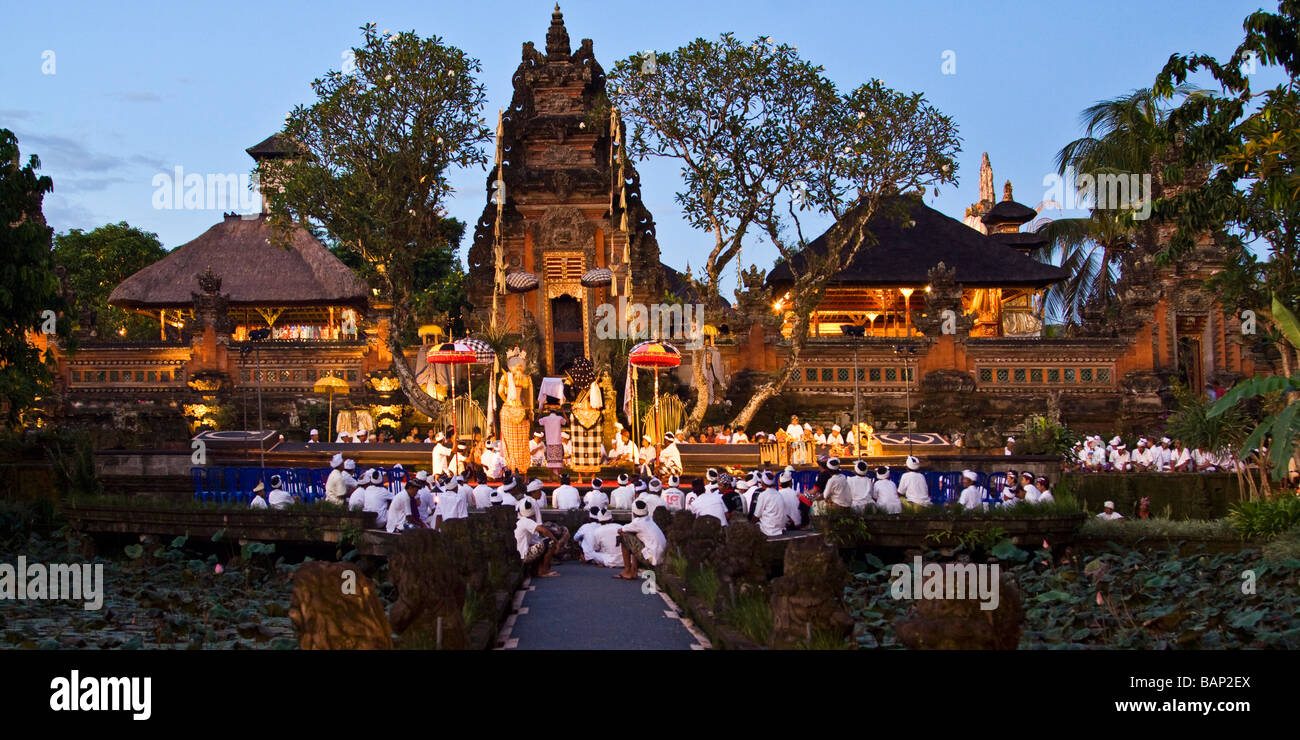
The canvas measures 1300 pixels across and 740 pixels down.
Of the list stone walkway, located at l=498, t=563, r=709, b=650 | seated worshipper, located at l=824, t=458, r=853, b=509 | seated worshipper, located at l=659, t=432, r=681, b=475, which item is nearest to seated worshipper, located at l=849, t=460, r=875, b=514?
seated worshipper, located at l=824, t=458, r=853, b=509

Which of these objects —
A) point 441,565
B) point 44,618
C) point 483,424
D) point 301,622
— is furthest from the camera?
point 483,424

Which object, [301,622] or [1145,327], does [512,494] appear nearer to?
[301,622]

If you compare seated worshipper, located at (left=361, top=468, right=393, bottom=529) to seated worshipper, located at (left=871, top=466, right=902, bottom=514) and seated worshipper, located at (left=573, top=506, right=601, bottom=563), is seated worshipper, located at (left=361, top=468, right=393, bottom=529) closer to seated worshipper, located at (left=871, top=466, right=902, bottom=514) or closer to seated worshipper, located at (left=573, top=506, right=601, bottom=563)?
seated worshipper, located at (left=573, top=506, right=601, bottom=563)

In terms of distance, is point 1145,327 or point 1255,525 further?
point 1145,327

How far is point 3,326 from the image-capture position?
59.3 feet

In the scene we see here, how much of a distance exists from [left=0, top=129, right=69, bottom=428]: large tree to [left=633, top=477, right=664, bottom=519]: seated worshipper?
34.0 ft

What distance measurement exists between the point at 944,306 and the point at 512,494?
58.9 ft

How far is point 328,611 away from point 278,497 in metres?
11.5

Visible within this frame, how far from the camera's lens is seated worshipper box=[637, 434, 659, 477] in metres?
23.4

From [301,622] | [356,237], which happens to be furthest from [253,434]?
[301,622]

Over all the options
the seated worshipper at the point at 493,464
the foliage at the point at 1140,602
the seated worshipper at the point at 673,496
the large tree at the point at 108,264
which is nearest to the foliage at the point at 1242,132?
the foliage at the point at 1140,602

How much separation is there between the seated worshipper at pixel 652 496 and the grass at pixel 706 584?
12.1ft

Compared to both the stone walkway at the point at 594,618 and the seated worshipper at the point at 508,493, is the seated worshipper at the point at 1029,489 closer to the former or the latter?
the stone walkway at the point at 594,618

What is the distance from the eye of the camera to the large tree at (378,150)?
29.4 meters
